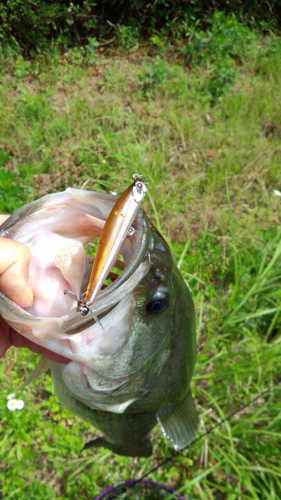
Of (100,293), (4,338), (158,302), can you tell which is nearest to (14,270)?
(100,293)

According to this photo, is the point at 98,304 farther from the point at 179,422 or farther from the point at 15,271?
the point at 179,422

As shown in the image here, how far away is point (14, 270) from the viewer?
3.34ft

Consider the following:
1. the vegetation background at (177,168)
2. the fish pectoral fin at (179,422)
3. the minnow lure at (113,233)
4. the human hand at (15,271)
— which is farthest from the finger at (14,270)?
the vegetation background at (177,168)

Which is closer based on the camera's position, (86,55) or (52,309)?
(52,309)

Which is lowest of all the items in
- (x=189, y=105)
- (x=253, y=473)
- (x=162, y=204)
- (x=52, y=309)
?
(x=253, y=473)

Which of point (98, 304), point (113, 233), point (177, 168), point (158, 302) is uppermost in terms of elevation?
point (113, 233)

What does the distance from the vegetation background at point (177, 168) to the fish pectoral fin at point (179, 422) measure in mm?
543

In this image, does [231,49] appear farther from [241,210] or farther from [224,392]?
[224,392]

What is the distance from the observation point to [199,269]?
3250 millimetres

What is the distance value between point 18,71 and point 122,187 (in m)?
2.10

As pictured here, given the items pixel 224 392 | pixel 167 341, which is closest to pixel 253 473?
pixel 224 392

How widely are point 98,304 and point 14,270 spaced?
23 cm

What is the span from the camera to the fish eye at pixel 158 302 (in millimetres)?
1151

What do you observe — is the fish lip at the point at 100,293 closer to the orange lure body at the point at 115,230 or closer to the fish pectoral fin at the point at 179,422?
the orange lure body at the point at 115,230
